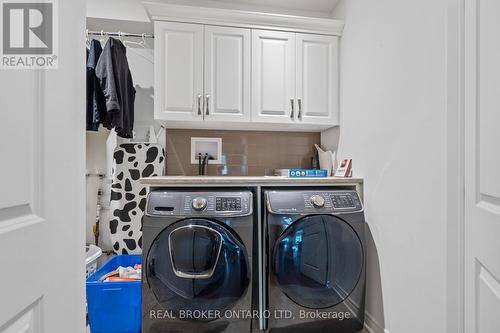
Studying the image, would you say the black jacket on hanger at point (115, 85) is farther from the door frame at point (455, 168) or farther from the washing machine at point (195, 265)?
the door frame at point (455, 168)

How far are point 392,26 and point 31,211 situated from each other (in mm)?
1840

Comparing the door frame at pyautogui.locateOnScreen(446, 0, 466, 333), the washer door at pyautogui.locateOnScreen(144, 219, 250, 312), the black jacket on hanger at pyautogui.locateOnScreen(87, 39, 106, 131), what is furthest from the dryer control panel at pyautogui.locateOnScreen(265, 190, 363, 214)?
the black jacket on hanger at pyautogui.locateOnScreen(87, 39, 106, 131)

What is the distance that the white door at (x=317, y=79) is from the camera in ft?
6.64

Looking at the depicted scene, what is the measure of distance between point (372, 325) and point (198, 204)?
141cm

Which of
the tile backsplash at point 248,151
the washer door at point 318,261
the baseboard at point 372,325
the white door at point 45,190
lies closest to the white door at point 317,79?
the tile backsplash at point 248,151

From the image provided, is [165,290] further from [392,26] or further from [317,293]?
[392,26]

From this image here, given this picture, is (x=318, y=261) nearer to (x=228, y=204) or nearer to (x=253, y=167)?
(x=228, y=204)

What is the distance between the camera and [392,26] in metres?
1.41

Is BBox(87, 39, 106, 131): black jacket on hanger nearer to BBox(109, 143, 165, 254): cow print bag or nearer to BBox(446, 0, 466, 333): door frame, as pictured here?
BBox(109, 143, 165, 254): cow print bag

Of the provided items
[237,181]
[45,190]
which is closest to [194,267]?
[237,181]

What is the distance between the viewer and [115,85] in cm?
170

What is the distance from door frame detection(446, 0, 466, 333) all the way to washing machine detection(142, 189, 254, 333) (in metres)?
0.96

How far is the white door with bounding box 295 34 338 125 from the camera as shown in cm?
202

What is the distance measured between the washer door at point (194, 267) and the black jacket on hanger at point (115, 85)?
2.96 feet
